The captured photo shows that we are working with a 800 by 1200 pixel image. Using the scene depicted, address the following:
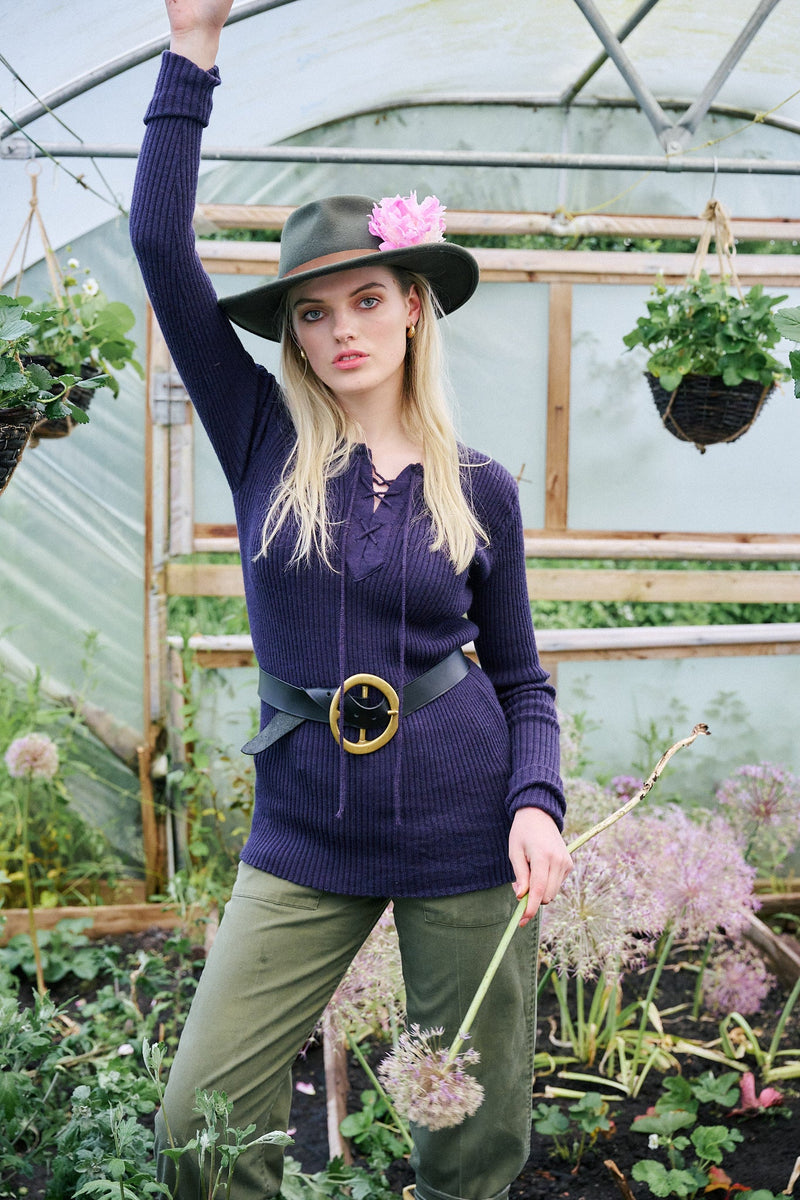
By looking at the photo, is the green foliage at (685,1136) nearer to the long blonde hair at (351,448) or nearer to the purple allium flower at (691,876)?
the purple allium flower at (691,876)

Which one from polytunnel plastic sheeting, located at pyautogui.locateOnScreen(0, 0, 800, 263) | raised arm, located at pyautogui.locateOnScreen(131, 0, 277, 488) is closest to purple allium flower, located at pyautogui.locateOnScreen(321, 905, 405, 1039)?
raised arm, located at pyautogui.locateOnScreen(131, 0, 277, 488)

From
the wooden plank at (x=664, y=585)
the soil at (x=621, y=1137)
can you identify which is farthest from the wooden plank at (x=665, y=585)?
the soil at (x=621, y=1137)

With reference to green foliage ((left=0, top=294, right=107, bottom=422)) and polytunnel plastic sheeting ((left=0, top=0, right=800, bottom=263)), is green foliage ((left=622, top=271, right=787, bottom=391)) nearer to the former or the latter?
polytunnel plastic sheeting ((left=0, top=0, right=800, bottom=263))

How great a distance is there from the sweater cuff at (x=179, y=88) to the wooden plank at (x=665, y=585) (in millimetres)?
2564

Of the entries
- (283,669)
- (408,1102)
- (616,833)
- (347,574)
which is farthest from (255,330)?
(616,833)

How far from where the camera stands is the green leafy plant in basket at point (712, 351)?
116 inches

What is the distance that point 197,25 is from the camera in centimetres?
144

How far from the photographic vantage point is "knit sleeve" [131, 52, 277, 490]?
146 cm

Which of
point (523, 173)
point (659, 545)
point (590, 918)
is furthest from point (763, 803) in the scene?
point (523, 173)

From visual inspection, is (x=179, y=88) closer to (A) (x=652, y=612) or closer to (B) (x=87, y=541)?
(B) (x=87, y=541)

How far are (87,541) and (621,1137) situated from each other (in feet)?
Result: 8.37

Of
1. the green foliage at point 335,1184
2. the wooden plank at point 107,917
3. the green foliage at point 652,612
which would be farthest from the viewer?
the green foliage at point 652,612

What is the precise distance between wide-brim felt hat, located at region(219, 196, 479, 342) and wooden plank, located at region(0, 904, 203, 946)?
2.36m

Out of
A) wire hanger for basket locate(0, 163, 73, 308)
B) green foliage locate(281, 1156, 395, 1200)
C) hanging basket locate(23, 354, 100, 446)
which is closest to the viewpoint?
green foliage locate(281, 1156, 395, 1200)
